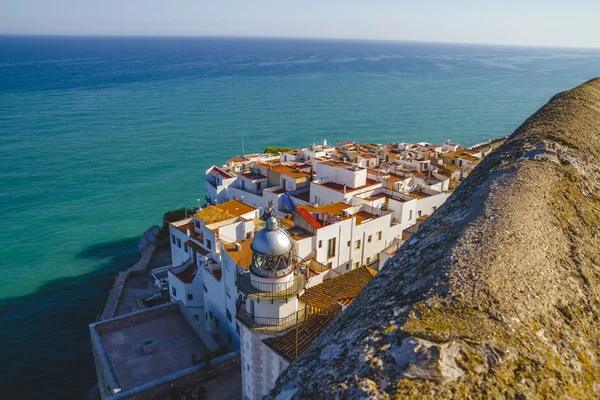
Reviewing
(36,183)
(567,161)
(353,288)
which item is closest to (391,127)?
(36,183)

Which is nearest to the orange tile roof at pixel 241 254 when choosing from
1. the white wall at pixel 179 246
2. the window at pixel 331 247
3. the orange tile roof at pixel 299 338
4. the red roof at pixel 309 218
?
the red roof at pixel 309 218

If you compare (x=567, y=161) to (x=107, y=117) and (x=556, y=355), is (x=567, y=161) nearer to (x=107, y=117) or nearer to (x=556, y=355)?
(x=556, y=355)

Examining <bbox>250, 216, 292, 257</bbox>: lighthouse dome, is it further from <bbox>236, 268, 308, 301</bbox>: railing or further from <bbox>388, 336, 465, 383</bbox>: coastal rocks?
<bbox>388, 336, 465, 383</bbox>: coastal rocks

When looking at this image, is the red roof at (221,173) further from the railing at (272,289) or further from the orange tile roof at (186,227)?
the railing at (272,289)

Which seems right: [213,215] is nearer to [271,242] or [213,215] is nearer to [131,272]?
[131,272]

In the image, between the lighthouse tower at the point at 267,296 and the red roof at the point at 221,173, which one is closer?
the lighthouse tower at the point at 267,296

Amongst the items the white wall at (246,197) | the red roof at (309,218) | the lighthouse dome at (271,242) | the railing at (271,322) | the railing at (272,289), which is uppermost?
the lighthouse dome at (271,242)
